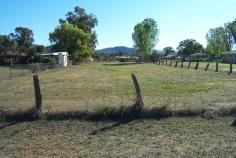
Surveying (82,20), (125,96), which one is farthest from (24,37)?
(125,96)

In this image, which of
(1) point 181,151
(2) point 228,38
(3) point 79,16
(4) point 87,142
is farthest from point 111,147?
(2) point 228,38

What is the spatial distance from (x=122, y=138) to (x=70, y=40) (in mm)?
84546

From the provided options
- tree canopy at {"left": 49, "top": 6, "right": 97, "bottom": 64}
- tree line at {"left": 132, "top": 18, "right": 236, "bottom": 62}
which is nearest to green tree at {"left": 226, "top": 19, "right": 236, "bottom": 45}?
tree line at {"left": 132, "top": 18, "right": 236, "bottom": 62}

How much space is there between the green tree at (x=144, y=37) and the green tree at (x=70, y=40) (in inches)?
1281

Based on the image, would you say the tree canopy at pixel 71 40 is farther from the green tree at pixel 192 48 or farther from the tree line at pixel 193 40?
the green tree at pixel 192 48

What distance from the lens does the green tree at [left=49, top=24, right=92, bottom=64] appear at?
9139cm

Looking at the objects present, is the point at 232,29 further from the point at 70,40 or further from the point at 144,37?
the point at 70,40

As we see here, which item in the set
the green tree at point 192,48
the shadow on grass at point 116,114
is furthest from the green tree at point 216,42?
the shadow on grass at point 116,114

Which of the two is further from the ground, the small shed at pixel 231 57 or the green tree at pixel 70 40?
the green tree at pixel 70 40

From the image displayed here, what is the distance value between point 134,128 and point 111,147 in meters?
1.87

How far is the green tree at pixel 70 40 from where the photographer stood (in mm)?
91394

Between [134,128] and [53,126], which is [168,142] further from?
[53,126]

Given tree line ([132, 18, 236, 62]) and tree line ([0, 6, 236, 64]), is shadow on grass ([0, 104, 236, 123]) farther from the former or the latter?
tree line ([132, 18, 236, 62])

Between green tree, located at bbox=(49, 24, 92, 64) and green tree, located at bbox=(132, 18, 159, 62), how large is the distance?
32547 millimetres
